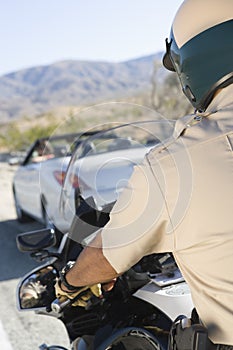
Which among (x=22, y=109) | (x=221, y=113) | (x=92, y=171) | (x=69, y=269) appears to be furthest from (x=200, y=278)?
(x=22, y=109)

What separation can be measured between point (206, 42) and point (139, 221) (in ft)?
1.86

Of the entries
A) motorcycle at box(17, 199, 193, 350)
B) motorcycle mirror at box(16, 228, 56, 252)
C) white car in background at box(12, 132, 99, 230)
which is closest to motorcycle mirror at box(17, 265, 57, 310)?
motorcycle at box(17, 199, 193, 350)

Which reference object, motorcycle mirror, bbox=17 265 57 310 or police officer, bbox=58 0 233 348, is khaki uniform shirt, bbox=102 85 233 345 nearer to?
police officer, bbox=58 0 233 348

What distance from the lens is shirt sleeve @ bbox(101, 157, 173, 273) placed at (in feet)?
4.85

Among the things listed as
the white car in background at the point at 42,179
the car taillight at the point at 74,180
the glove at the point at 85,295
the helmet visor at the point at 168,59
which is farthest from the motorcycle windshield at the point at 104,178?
the white car in background at the point at 42,179

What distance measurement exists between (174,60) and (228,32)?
0.28 metres

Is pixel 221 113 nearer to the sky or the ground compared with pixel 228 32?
nearer to the ground

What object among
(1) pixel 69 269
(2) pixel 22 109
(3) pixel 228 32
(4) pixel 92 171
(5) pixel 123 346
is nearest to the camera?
(3) pixel 228 32

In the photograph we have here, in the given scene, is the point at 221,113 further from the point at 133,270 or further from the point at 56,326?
the point at 56,326

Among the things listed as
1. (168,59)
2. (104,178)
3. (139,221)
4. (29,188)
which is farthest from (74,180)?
(29,188)

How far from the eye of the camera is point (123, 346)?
7.07 ft

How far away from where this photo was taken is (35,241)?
2564mm

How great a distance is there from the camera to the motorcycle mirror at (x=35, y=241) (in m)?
2.55

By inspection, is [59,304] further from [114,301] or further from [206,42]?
[206,42]
